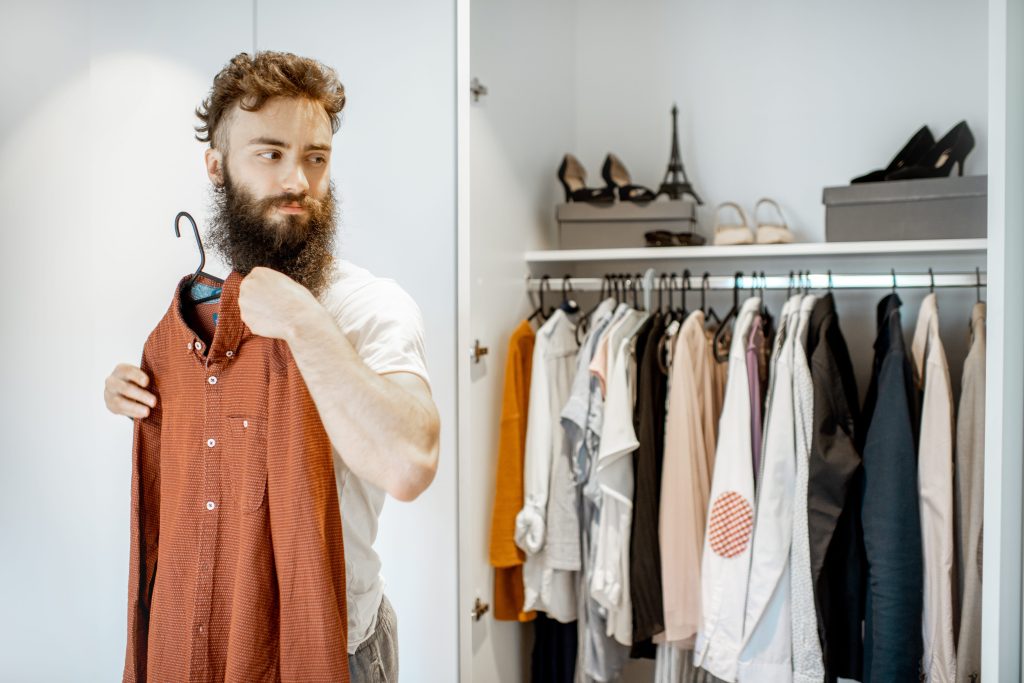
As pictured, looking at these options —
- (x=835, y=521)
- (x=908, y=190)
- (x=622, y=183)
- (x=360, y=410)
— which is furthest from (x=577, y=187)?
(x=360, y=410)

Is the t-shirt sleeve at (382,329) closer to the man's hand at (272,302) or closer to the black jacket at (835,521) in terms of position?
the man's hand at (272,302)

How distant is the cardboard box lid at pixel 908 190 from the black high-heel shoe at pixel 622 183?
46cm

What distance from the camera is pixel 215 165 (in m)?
1.33

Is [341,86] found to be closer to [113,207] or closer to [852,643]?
[113,207]

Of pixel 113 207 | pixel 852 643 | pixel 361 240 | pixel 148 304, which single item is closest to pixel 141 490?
pixel 148 304

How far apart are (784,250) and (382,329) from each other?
1170mm

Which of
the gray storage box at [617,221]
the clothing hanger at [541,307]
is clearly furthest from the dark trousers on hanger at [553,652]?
the gray storage box at [617,221]

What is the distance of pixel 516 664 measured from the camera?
2158 millimetres

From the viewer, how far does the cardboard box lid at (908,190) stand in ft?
6.43

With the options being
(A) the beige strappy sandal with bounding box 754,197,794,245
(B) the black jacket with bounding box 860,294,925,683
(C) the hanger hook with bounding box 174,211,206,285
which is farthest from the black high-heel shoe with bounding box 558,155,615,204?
(C) the hanger hook with bounding box 174,211,206,285

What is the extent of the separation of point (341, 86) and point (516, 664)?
1467 mm

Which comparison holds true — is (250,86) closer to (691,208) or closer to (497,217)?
(497,217)

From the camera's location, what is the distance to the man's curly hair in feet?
4.39

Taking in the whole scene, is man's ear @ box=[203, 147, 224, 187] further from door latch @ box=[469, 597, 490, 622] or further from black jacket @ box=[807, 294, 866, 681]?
black jacket @ box=[807, 294, 866, 681]
